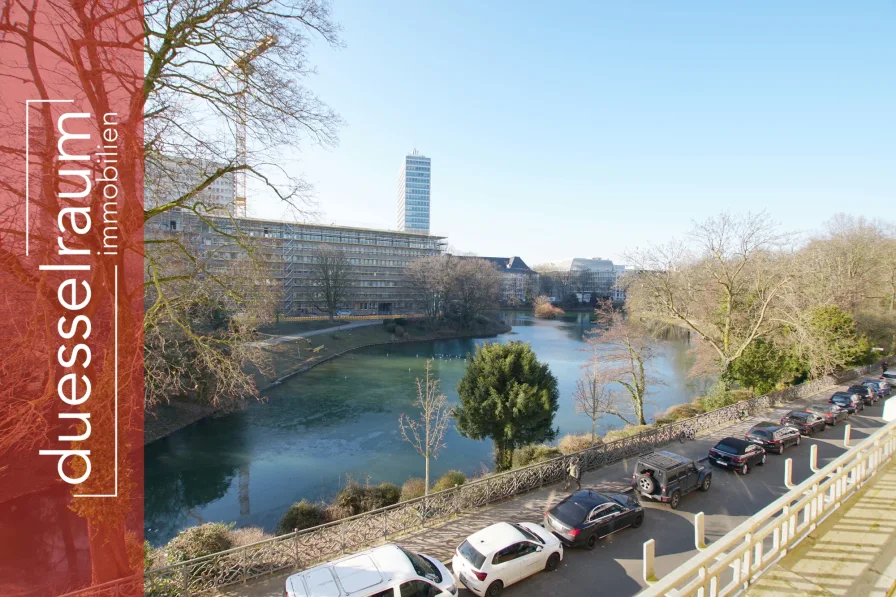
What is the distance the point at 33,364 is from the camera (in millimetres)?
6270

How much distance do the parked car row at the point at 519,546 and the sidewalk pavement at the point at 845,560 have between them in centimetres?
499

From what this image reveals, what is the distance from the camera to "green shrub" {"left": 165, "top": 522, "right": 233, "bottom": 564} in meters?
8.84

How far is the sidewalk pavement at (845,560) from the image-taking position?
352 centimetres

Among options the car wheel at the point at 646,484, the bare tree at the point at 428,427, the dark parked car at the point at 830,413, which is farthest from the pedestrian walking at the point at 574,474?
the dark parked car at the point at 830,413

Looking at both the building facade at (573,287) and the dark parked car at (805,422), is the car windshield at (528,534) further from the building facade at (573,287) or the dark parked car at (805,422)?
the building facade at (573,287)

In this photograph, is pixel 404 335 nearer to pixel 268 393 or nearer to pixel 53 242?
pixel 268 393

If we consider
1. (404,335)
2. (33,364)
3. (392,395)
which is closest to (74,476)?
(33,364)

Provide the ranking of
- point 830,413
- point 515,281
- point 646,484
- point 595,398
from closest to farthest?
point 646,484 < point 830,413 < point 595,398 < point 515,281

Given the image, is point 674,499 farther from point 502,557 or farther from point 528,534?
point 502,557

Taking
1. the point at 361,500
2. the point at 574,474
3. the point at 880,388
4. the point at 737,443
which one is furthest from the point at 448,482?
the point at 880,388

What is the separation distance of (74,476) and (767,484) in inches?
653

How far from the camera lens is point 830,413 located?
62.1 ft

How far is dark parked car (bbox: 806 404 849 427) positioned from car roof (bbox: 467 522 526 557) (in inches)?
680

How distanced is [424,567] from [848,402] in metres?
23.3
